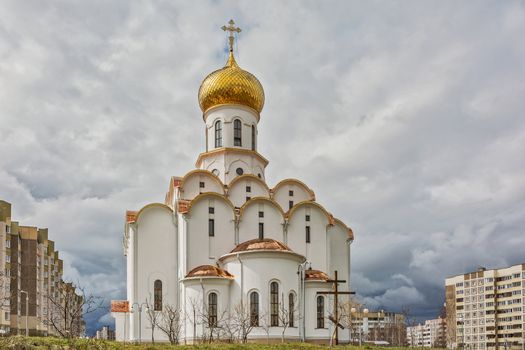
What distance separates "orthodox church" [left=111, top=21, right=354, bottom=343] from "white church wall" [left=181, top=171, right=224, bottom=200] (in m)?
0.06

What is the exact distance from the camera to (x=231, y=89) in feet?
122

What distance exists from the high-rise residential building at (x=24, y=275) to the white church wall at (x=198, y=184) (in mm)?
22450

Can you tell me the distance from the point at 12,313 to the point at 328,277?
3677cm

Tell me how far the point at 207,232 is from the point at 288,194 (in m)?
6.49

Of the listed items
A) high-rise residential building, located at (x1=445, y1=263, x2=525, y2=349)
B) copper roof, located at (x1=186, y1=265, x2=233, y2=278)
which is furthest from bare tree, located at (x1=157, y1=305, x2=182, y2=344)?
high-rise residential building, located at (x1=445, y1=263, x2=525, y2=349)

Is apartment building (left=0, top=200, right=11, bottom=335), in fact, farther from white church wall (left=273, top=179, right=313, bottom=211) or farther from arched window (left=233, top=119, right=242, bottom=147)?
white church wall (left=273, top=179, right=313, bottom=211)

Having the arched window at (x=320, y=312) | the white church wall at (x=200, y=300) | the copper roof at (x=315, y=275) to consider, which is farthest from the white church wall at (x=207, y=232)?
the arched window at (x=320, y=312)

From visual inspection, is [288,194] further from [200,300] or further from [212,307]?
[200,300]

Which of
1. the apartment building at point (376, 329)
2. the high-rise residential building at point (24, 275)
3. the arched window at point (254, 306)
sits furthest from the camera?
Answer: the high-rise residential building at point (24, 275)

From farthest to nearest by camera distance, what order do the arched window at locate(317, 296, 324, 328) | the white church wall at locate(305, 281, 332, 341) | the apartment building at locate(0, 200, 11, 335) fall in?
the apartment building at locate(0, 200, 11, 335) → the arched window at locate(317, 296, 324, 328) → the white church wall at locate(305, 281, 332, 341)

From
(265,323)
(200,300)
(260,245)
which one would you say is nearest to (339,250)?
(260,245)

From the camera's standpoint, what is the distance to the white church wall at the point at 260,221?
32.9m

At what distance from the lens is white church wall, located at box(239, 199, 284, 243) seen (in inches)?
1296

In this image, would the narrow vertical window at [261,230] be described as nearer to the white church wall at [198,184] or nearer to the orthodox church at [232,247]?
the orthodox church at [232,247]
